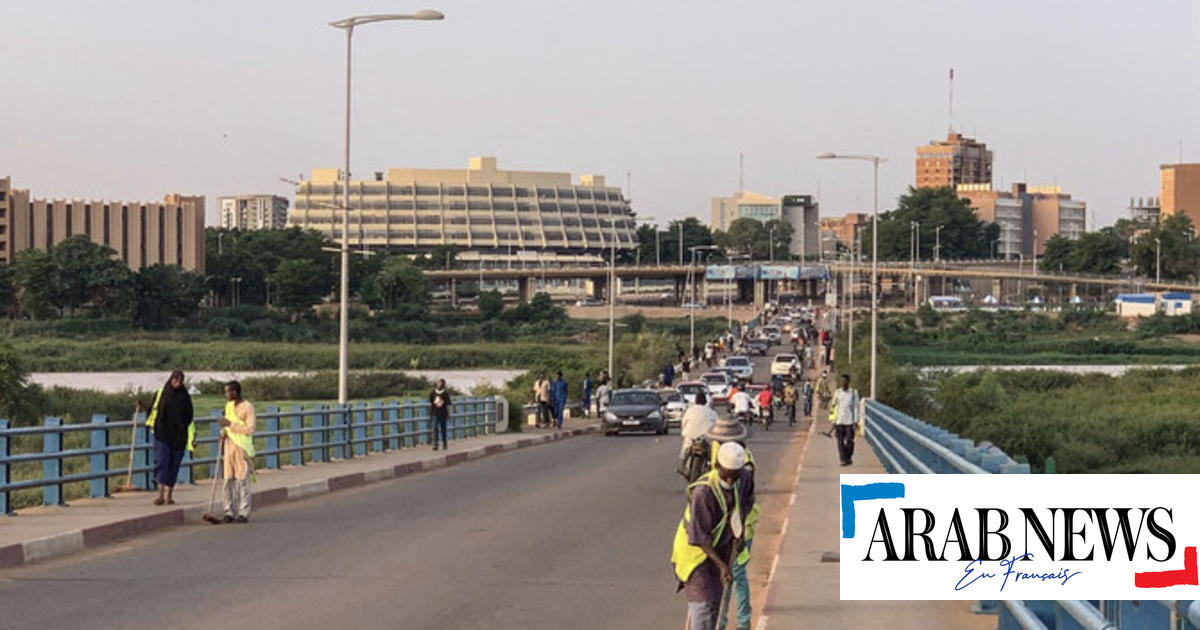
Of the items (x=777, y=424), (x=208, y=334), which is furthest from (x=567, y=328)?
(x=777, y=424)

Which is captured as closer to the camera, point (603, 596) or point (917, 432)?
point (603, 596)

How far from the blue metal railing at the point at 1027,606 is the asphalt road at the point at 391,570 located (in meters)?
2.61

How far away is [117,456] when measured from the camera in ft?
142

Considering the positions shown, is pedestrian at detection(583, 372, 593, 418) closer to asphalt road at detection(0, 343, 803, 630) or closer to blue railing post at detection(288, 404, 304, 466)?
blue railing post at detection(288, 404, 304, 466)

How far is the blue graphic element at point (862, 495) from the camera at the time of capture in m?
8.74

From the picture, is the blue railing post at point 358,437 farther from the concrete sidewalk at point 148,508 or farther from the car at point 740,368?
the car at point 740,368

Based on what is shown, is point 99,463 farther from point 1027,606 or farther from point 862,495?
point 862,495

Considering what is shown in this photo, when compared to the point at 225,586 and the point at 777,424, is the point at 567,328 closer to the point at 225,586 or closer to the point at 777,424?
the point at 777,424

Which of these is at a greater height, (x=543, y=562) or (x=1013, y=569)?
(x=1013, y=569)

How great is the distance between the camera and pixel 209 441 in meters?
25.8

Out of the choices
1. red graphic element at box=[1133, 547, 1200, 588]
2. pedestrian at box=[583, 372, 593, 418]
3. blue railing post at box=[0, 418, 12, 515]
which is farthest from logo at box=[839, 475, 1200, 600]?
pedestrian at box=[583, 372, 593, 418]

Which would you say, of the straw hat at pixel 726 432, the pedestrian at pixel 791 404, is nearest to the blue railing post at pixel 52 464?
the straw hat at pixel 726 432

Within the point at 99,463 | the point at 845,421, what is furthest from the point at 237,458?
the point at 845,421

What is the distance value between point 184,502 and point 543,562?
300 inches
